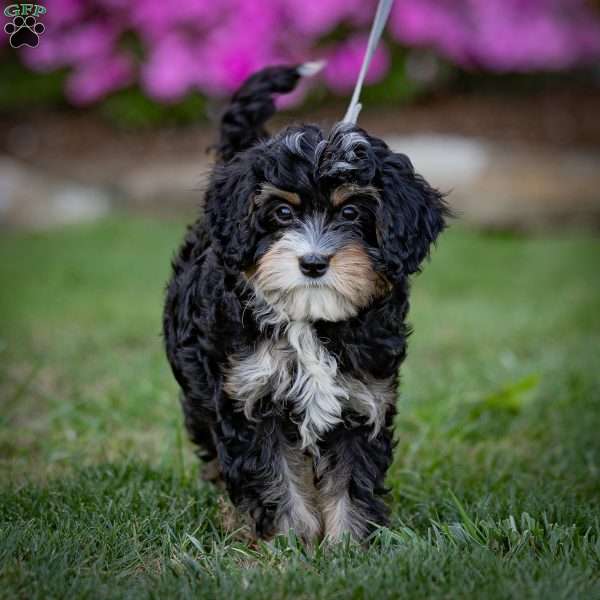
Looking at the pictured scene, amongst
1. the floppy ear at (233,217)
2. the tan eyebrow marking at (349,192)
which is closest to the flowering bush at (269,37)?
the floppy ear at (233,217)

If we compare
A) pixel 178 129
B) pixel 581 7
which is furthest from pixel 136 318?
pixel 581 7

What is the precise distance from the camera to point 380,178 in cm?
345

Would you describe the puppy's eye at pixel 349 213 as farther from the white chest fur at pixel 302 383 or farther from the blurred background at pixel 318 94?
the blurred background at pixel 318 94

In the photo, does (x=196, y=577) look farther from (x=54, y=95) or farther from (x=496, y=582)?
(x=54, y=95)

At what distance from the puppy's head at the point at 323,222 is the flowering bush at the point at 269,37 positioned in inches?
387

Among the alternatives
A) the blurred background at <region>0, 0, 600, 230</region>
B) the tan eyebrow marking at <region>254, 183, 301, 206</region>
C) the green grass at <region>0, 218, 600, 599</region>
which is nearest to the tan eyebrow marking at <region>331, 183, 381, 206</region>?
the tan eyebrow marking at <region>254, 183, 301, 206</region>

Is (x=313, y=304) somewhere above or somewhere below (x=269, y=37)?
below

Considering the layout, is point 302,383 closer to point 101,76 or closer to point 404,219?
point 404,219

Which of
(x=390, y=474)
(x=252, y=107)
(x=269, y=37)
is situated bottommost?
(x=390, y=474)

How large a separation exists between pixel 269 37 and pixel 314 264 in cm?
1051

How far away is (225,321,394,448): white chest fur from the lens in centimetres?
343

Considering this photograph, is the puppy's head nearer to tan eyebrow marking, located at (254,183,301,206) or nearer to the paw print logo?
tan eyebrow marking, located at (254,183,301,206)

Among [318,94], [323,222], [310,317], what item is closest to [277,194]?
[323,222]

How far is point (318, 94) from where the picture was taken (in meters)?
14.0
